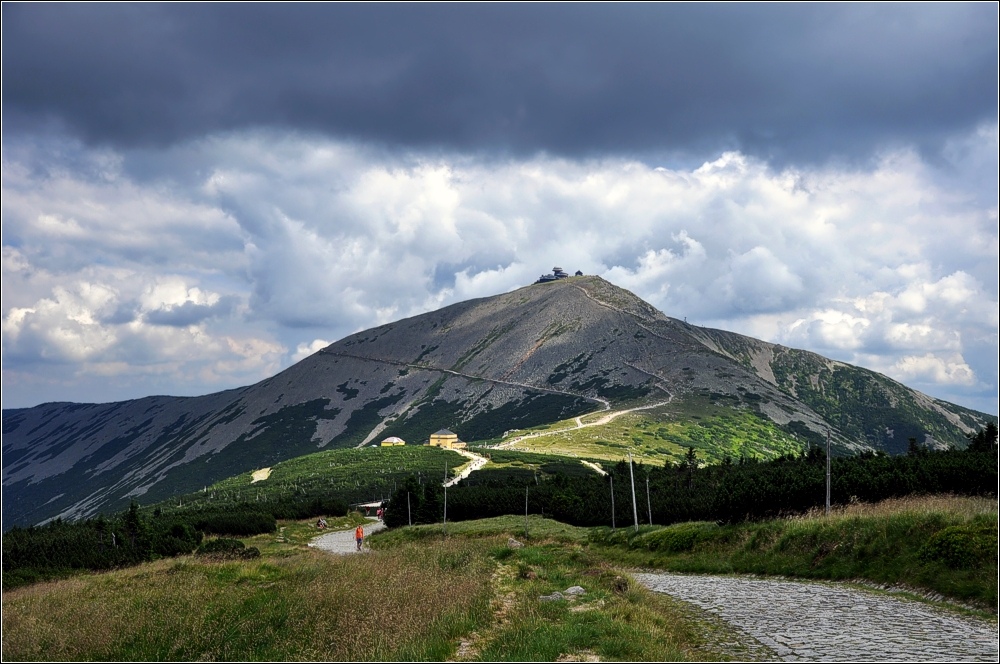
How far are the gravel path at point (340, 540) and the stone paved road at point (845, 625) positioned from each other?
137ft

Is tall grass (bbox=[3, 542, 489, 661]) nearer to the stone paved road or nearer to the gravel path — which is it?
the stone paved road

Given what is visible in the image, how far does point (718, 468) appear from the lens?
88.6m

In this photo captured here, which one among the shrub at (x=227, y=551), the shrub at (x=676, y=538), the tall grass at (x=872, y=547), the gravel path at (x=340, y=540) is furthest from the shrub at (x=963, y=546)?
the gravel path at (x=340, y=540)

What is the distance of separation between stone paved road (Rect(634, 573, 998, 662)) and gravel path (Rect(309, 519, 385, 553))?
1644 inches

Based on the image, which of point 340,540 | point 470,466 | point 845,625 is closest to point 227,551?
point 340,540

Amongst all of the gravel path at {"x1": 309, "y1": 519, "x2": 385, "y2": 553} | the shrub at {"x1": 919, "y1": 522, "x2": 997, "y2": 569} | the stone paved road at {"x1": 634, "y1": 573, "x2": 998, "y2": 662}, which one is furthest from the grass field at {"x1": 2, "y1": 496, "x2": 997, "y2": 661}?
the gravel path at {"x1": 309, "y1": 519, "x2": 385, "y2": 553}

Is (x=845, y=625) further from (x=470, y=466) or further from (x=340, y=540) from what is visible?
(x=470, y=466)

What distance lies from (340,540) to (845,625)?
62.8m

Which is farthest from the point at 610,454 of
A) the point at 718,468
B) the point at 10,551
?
the point at 10,551

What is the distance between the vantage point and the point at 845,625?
621 inches

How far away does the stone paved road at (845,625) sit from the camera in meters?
13.3

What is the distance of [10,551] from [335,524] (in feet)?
141

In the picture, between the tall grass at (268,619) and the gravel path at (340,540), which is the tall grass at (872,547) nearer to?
the tall grass at (268,619)

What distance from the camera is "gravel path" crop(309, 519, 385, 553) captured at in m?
59.9
